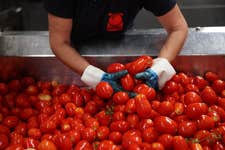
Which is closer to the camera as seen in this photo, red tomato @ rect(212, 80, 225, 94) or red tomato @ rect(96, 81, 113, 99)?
red tomato @ rect(96, 81, 113, 99)

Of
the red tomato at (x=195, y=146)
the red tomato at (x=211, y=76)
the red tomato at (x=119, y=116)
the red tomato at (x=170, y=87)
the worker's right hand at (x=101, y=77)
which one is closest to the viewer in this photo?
the red tomato at (x=195, y=146)

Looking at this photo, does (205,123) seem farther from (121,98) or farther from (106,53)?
(106,53)

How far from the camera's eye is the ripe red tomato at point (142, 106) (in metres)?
1.52

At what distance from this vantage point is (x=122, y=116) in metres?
1.59

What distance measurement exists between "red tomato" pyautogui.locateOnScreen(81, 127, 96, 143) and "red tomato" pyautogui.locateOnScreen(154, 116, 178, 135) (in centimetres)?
27

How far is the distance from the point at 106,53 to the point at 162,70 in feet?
1.18

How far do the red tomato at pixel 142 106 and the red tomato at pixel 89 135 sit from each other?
0.22 meters

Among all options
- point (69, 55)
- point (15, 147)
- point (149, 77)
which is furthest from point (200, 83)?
point (15, 147)

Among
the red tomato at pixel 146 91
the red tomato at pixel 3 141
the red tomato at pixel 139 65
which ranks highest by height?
the red tomato at pixel 139 65

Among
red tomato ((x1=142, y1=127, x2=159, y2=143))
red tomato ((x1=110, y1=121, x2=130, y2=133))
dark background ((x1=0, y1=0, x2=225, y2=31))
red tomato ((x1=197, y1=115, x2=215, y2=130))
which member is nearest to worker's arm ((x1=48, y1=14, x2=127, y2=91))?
red tomato ((x1=110, y1=121, x2=130, y2=133))

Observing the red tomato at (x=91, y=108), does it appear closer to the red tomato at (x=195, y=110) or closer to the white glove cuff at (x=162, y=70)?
the white glove cuff at (x=162, y=70)

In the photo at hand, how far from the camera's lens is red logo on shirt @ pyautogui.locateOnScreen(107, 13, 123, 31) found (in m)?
1.82

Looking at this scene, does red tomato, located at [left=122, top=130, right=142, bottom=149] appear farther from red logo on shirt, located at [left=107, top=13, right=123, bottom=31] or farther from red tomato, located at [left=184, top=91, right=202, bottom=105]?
red logo on shirt, located at [left=107, top=13, right=123, bottom=31]

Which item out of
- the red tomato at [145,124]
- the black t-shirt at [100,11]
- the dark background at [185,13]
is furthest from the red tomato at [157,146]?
the dark background at [185,13]
